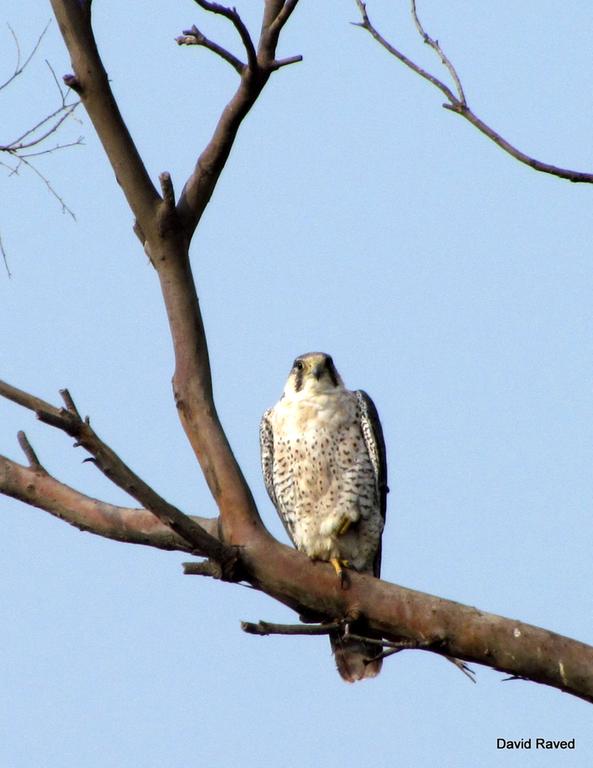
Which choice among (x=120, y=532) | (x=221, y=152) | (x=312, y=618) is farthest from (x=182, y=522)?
(x=221, y=152)

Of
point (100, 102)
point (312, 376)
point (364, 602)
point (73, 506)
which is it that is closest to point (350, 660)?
point (312, 376)

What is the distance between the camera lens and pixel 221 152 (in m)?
4.41

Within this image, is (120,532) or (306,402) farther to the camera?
(306,402)

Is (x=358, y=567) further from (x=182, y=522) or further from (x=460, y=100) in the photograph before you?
(x=460, y=100)

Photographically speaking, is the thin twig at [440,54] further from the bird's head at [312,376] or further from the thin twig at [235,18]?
the bird's head at [312,376]

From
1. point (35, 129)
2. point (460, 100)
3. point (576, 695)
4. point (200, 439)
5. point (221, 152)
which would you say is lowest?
point (576, 695)

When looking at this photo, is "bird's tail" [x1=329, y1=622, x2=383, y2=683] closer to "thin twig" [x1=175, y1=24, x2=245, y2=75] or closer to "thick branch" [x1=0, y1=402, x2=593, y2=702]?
"thick branch" [x1=0, y1=402, x2=593, y2=702]

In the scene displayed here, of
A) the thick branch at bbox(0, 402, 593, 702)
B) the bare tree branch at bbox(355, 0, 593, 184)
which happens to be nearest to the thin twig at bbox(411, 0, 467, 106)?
the bare tree branch at bbox(355, 0, 593, 184)

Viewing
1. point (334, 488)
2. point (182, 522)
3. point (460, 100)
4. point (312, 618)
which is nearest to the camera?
point (460, 100)

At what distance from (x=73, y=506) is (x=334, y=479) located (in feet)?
6.45

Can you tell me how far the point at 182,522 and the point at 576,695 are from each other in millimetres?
1625

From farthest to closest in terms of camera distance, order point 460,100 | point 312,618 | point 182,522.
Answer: point 312,618, point 182,522, point 460,100

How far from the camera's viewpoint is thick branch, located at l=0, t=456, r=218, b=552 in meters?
4.46

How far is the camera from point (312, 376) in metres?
6.49
